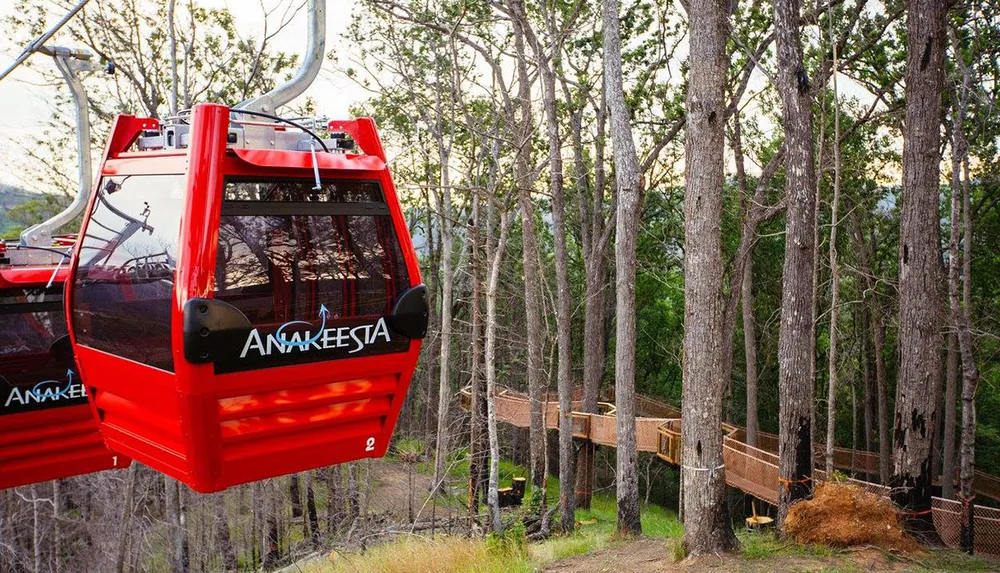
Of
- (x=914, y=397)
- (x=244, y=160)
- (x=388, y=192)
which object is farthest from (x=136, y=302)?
(x=914, y=397)

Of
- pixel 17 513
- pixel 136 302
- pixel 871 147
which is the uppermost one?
pixel 871 147

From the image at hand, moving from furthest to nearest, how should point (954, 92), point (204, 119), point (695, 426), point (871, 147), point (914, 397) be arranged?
point (871, 147)
point (954, 92)
point (914, 397)
point (695, 426)
point (204, 119)

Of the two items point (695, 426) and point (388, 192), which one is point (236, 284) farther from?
point (695, 426)

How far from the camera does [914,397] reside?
1025cm

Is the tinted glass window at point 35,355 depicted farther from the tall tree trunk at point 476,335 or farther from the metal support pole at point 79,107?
the tall tree trunk at point 476,335

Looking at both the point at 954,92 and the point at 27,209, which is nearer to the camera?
the point at 954,92

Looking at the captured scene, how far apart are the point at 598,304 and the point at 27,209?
15449 mm

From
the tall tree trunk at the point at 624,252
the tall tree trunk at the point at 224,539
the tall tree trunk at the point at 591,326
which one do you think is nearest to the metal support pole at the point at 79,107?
the tall tree trunk at the point at 624,252

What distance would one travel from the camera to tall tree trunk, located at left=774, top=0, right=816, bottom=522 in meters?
9.45

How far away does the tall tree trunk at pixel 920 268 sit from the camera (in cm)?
1016

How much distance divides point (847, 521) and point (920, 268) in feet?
12.0

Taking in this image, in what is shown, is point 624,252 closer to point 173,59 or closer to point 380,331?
point 173,59

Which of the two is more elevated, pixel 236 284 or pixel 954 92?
pixel 954 92

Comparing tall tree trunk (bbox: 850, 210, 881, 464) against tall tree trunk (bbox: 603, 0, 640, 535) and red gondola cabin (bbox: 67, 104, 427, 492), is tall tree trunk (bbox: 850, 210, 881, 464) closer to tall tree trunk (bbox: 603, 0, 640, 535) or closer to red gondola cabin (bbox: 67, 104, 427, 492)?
tall tree trunk (bbox: 603, 0, 640, 535)
